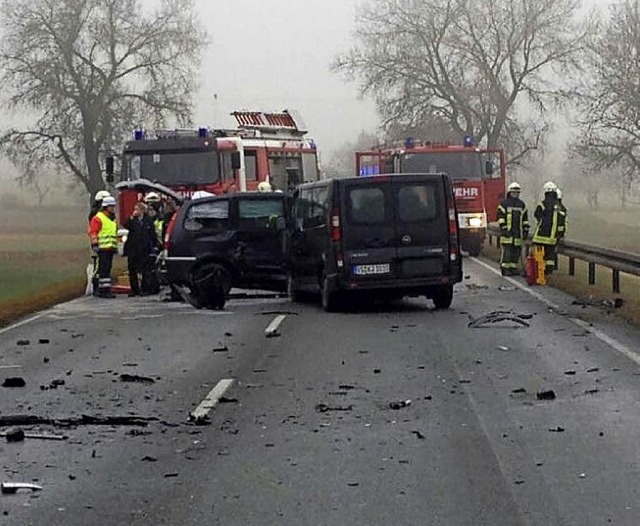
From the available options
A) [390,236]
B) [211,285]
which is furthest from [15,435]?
[211,285]

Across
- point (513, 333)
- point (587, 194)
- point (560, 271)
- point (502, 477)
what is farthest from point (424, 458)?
point (587, 194)

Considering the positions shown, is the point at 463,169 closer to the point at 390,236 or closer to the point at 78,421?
the point at 390,236

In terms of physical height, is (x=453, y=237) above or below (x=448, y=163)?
below

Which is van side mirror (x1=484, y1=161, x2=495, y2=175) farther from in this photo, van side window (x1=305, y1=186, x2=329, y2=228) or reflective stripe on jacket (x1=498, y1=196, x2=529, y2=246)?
van side window (x1=305, y1=186, x2=329, y2=228)

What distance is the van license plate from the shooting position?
18875 mm

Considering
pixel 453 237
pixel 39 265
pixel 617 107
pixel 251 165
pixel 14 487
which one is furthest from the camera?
pixel 617 107

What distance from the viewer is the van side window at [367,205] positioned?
749 inches

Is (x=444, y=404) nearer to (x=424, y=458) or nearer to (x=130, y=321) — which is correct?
(x=424, y=458)

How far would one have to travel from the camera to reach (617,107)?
58.7m

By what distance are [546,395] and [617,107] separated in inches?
1946

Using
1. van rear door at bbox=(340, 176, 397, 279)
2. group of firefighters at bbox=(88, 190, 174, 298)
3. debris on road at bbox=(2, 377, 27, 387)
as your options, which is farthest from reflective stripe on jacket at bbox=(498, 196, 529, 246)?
debris on road at bbox=(2, 377, 27, 387)

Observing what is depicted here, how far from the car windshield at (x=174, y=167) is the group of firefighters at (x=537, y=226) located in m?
6.20

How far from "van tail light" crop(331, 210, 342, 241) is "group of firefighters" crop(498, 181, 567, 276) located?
5.50 metres

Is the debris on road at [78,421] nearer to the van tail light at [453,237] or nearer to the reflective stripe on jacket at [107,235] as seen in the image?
the van tail light at [453,237]
